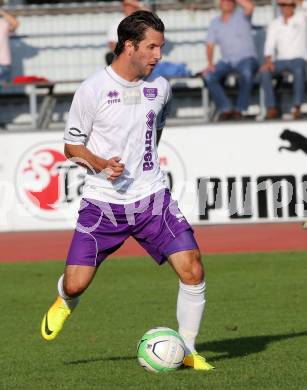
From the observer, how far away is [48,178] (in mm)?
18781

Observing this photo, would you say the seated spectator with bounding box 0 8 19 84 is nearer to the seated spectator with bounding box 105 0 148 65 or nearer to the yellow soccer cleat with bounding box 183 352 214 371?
the seated spectator with bounding box 105 0 148 65

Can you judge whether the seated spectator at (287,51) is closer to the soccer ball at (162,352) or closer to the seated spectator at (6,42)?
the seated spectator at (6,42)

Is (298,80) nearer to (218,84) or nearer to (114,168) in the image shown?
(218,84)

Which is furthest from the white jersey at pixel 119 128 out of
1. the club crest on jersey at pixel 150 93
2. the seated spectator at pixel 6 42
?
the seated spectator at pixel 6 42

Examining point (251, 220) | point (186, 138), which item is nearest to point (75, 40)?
point (186, 138)

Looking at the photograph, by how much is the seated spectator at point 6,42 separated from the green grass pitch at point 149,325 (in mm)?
6198

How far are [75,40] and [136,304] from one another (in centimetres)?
1159

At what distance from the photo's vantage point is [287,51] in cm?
1959

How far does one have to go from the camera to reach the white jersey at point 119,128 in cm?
748

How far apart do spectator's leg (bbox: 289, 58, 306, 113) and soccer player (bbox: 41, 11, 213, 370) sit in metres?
12.1

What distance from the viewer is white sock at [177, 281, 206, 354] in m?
7.52

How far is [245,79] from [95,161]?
41.6 feet

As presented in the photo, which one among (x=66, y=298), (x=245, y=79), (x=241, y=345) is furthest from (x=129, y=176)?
(x=245, y=79)

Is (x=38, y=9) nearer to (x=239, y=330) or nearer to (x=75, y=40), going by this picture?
(x=75, y=40)
